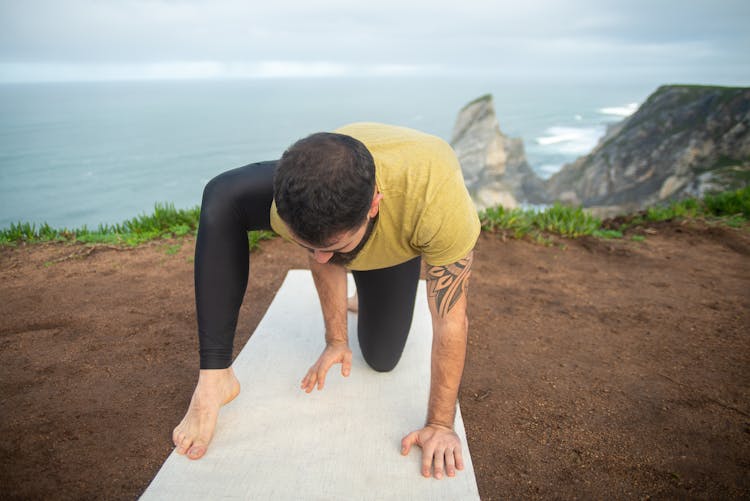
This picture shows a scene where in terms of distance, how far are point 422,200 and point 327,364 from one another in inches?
36.2

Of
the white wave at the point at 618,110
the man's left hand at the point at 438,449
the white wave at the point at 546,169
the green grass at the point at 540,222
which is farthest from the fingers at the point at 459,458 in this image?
the white wave at the point at 618,110

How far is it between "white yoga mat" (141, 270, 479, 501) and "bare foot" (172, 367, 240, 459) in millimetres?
43

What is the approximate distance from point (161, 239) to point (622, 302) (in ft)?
10.8

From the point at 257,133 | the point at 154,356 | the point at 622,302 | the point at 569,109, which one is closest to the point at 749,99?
the point at 622,302

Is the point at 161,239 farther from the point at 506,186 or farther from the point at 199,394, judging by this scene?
the point at 506,186

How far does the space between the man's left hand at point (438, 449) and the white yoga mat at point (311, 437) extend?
0.10 feet

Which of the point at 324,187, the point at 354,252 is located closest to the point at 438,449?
the point at 354,252

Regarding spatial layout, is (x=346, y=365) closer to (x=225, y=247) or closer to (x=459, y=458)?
(x=459, y=458)

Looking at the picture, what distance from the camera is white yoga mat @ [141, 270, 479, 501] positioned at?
131cm

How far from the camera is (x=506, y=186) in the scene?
33625mm

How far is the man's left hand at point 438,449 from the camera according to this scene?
4.50 ft

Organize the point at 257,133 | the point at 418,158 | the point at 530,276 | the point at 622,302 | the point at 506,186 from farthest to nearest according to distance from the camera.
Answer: the point at 506,186
the point at 257,133
the point at 530,276
the point at 622,302
the point at 418,158

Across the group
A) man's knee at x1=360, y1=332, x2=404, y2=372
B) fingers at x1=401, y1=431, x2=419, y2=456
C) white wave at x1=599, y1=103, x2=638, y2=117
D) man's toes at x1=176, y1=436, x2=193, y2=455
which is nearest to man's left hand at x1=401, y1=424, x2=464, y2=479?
fingers at x1=401, y1=431, x2=419, y2=456

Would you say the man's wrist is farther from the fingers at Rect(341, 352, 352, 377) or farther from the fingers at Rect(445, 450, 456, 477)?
the fingers at Rect(341, 352, 352, 377)
